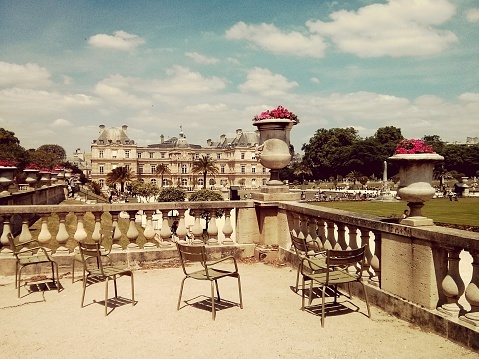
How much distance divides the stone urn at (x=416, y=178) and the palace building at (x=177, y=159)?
93829 mm

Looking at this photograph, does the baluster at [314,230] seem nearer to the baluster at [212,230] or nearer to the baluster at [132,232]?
the baluster at [212,230]

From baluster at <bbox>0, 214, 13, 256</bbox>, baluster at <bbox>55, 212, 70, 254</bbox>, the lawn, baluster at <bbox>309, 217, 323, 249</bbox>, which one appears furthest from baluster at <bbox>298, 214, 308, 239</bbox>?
the lawn

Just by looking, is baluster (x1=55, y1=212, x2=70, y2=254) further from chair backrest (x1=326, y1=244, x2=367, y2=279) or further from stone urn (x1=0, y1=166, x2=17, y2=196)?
stone urn (x1=0, y1=166, x2=17, y2=196)

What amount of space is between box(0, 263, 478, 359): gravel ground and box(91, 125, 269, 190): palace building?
92.8 metres

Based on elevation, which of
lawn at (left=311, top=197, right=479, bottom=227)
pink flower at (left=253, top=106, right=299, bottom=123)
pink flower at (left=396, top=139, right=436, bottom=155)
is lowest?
lawn at (left=311, top=197, right=479, bottom=227)

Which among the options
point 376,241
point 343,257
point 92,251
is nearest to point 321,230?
point 376,241

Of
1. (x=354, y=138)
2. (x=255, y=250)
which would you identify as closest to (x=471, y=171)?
(x=354, y=138)

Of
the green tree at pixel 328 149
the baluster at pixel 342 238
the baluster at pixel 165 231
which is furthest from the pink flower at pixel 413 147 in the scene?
the green tree at pixel 328 149

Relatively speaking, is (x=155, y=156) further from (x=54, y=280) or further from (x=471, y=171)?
(x=54, y=280)

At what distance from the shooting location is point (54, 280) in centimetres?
605

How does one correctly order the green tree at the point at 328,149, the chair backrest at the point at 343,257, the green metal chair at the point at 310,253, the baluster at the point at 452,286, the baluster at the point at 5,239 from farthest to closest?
1. the green tree at the point at 328,149
2. the baluster at the point at 5,239
3. the green metal chair at the point at 310,253
4. the chair backrest at the point at 343,257
5. the baluster at the point at 452,286

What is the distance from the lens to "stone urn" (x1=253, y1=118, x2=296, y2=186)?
7.18 metres

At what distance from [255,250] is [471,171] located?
309 ft

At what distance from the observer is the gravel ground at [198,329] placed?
3.64 m
